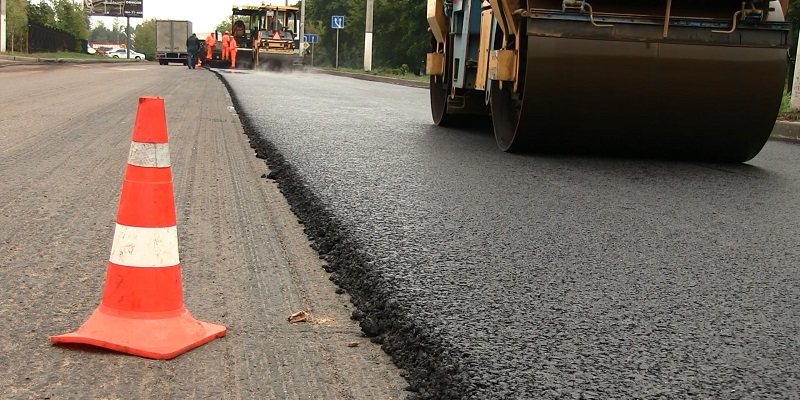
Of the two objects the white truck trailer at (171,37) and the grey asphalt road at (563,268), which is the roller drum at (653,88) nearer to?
the grey asphalt road at (563,268)

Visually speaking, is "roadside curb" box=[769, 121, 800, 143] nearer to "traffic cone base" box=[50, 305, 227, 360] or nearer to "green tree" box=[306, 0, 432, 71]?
"traffic cone base" box=[50, 305, 227, 360]

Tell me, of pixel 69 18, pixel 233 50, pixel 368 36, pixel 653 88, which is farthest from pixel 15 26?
pixel 653 88

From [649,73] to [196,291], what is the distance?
180 inches

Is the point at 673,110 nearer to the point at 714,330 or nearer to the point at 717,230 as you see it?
the point at 717,230

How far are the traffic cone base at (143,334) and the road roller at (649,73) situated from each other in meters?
4.64

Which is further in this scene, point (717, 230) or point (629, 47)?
point (629, 47)

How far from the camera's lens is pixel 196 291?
352 cm

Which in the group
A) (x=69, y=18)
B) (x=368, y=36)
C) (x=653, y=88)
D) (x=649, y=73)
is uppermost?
(x=69, y=18)

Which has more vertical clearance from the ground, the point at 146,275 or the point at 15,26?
the point at 15,26

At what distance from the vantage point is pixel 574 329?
9.88 ft

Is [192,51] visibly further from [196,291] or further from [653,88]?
[196,291]

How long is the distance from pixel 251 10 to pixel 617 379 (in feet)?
132

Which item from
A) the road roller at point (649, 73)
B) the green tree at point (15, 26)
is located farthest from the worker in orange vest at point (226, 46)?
the road roller at point (649, 73)

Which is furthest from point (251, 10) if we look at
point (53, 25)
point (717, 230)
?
point (717, 230)
